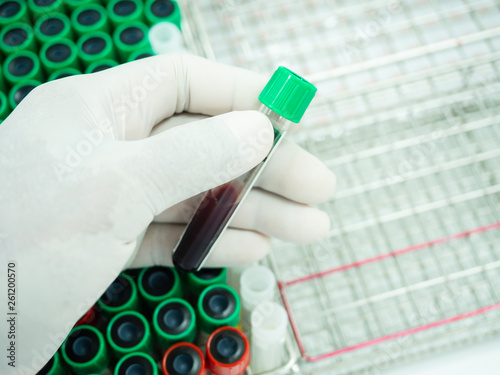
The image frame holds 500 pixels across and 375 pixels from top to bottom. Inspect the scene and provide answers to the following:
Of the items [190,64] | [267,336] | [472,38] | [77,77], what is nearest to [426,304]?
[267,336]

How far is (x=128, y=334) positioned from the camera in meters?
0.68

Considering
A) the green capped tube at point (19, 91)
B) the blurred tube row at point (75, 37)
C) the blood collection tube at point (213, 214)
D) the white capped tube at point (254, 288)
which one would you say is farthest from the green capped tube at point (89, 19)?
the white capped tube at point (254, 288)

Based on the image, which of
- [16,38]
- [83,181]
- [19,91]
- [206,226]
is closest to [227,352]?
[206,226]

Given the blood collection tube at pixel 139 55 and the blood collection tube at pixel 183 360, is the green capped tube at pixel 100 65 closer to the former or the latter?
the blood collection tube at pixel 139 55

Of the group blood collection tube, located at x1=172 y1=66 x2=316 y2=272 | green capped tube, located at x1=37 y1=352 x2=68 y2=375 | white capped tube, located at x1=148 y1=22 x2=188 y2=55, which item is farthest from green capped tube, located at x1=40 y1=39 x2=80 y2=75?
green capped tube, located at x1=37 y1=352 x2=68 y2=375

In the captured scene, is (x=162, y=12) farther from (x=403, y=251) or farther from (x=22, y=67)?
(x=403, y=251)

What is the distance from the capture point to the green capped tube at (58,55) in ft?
2.69

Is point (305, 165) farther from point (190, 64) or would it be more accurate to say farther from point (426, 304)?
point (426, 304)

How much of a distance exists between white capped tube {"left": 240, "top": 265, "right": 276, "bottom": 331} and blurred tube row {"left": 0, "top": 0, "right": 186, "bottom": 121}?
378 millimetres

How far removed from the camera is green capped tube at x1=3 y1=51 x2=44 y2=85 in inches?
32.1

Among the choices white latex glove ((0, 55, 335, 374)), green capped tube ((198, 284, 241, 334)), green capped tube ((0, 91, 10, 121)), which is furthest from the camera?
green capped tube ((0, 91, 10, 121))

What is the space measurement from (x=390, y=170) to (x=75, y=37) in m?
0.62

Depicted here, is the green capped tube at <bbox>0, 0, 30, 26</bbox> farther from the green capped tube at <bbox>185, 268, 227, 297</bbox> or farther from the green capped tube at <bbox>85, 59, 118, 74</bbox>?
the green capped tube at <bbox>185, 268, 227, 297</bbox>

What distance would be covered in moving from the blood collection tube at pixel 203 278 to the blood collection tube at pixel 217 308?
2 centimetres
